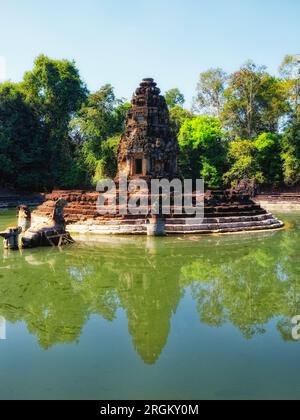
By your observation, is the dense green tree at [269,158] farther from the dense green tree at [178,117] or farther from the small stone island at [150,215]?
the small stone island at [150,215]

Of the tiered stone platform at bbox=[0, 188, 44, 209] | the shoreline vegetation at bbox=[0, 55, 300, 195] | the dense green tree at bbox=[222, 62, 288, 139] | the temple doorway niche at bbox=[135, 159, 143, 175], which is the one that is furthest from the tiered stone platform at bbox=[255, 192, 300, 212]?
the tiered stone platform at bbox=[0, 188, 44, 209]

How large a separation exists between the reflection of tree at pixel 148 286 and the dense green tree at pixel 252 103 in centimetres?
2825

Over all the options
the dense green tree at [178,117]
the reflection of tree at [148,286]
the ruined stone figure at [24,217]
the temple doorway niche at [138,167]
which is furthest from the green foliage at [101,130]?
the reflection of tree at [148,286]

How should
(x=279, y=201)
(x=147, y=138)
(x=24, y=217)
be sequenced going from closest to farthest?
1. (x=24, y=217)
2. (x=147, y=138)
3. (x=279, y=201)

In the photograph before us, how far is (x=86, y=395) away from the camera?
464cm

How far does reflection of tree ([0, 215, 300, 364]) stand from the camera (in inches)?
274

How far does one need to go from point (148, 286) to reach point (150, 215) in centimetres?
786

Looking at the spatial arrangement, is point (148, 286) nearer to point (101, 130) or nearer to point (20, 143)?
point (101, 130)

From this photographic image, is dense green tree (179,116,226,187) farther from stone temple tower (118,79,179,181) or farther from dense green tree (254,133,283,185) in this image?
stone temple tower (118,79,179,181)

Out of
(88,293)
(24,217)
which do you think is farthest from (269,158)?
(88,293)

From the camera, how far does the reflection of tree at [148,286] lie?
6953 mm

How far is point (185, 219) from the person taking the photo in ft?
54.6

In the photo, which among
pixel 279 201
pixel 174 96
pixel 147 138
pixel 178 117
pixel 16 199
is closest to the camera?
pixel 147 138
